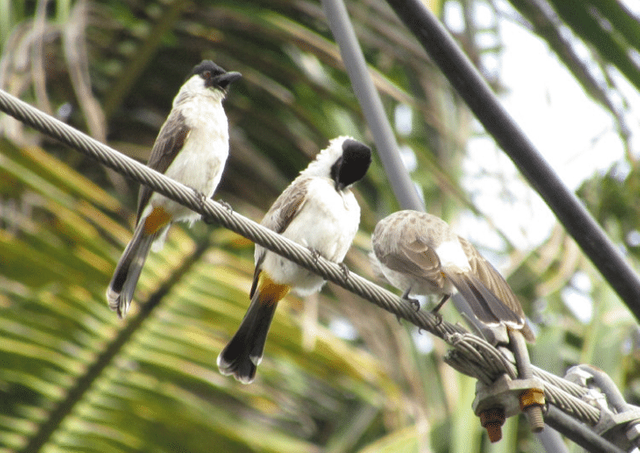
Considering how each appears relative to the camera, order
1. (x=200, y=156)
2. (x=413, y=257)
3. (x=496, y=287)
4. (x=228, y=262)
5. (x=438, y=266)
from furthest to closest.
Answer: (x=228, y=262)
(x=200, y=156)
(x=413, y=257)
(x=438, y=266)
(x=496, y=287)

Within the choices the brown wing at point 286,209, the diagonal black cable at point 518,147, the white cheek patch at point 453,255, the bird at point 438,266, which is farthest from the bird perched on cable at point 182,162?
the diagonal black cable at point 518,147

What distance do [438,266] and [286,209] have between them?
95 centimetres

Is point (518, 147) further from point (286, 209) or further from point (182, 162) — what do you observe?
point (182, 162)

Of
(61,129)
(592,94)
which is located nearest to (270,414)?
(592,94)

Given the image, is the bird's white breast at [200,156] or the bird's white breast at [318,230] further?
the bird's white breast at [200,156]

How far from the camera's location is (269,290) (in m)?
4.12

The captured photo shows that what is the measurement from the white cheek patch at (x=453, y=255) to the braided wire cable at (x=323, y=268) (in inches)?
25.6

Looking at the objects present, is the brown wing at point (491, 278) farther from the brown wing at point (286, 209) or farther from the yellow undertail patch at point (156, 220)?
the yellow undertail patch at point (156, 220)

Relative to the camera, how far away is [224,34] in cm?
586

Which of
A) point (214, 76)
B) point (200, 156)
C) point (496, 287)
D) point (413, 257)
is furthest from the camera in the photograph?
point (214, 76)

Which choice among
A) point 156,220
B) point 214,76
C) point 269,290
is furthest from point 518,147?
point 214,76

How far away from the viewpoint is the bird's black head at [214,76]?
14.7 feet

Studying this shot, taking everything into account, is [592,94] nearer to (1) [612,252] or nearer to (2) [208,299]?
(1) [612,252]

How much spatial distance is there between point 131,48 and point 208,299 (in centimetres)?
226
